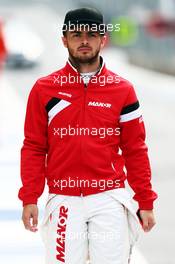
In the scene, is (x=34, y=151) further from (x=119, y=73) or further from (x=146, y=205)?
(x=119, y=73)

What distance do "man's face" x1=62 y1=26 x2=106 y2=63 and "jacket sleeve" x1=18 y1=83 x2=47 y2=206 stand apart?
0.87 feet

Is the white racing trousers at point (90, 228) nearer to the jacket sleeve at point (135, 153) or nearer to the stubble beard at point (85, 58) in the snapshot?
the jacket sleeve at point (135, 153)

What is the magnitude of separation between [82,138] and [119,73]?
3182 centimetres

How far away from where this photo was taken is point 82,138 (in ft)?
19.0

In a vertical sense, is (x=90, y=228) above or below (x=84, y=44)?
Answer: below

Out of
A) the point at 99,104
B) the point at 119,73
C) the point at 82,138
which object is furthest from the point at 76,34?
the point at 119,73

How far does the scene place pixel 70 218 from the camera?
5.80m

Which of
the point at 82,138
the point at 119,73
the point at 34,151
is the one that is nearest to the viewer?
the point at 82,138

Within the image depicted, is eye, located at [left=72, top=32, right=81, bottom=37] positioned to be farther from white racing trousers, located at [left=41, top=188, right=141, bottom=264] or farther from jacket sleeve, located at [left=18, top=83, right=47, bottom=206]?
white racing trousers, located at [left=41, top=188, right=141, bottom=264]

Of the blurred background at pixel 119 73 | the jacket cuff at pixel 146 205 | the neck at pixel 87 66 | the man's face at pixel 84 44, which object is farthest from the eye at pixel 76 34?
the blurred background at pixel 119 73

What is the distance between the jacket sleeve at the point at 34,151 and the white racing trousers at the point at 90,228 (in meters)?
0.11

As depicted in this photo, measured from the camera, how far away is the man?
19.0ft

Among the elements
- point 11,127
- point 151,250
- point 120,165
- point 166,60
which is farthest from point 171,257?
point 166,60

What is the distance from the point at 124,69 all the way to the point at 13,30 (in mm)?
4474
